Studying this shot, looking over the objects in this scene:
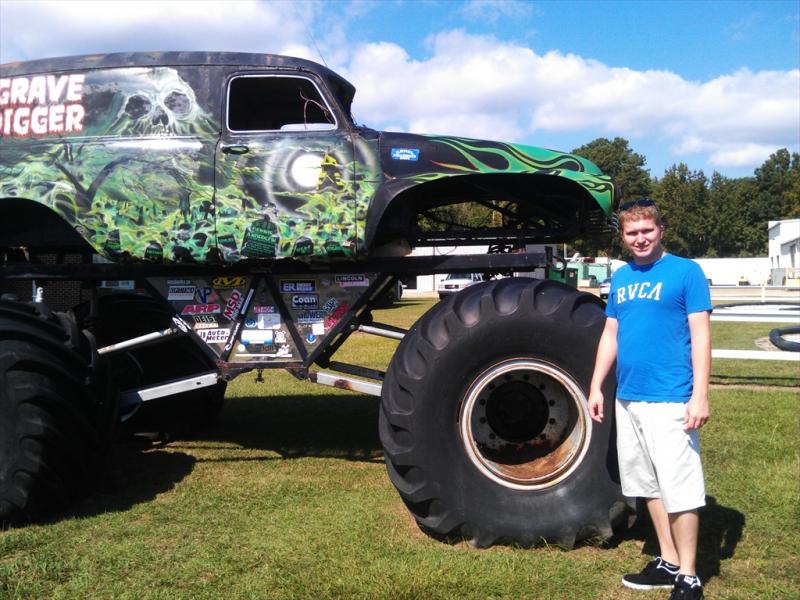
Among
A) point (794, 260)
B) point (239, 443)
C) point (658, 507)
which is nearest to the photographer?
point (658, 507)

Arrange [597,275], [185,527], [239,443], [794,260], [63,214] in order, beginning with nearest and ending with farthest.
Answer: [185,527]
[63,214]
[239,443]
[597,275]
[794,260]

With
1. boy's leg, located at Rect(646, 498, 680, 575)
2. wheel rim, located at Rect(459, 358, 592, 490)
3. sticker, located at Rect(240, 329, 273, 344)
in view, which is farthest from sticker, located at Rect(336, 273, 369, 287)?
boy's leg, located at Rect(646, 498, 680, 575)

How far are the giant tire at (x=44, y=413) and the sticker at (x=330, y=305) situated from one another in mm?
1476

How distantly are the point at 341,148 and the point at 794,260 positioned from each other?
70.0 m

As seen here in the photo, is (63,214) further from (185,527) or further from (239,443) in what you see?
(239,443)

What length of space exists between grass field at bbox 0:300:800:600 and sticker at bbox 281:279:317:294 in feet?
4.38

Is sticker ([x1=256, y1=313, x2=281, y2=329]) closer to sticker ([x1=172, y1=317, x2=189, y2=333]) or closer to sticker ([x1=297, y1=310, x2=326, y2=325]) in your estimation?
sticker ([x1=297, y1=310, x2=326, y2=325])

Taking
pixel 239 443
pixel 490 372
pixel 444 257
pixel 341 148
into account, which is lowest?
pixel 239 443

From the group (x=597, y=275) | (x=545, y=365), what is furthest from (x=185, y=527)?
(x=597, y=275)

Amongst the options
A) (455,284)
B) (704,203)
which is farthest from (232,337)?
(704,203)

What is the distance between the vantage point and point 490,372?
Result: 4.13 metres

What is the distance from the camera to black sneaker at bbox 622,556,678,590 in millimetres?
3432

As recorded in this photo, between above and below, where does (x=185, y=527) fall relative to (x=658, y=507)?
below

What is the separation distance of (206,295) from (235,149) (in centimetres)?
100
